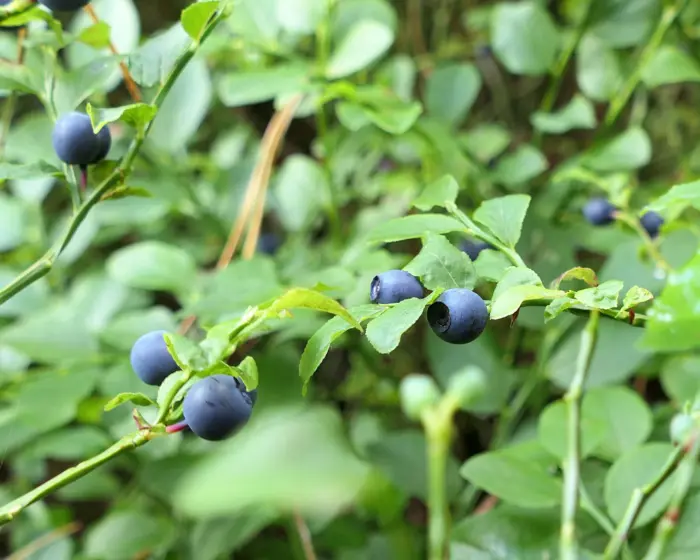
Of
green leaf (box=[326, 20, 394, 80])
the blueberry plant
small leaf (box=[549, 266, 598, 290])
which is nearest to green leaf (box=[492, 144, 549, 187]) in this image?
the blueberry plant

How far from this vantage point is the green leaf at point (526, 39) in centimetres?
93

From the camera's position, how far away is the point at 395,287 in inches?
16.6

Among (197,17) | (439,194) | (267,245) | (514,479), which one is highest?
(197,17)

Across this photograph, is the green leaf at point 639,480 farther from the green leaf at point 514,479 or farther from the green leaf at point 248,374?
the green leaf at point 248,374

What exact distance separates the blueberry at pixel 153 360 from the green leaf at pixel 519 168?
0.55 m

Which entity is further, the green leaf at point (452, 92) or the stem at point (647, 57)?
the green leaf at point (452, 92)

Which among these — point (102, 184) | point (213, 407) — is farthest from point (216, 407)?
point (102, 184)

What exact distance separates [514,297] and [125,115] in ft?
0.89

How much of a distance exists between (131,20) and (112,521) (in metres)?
0.57

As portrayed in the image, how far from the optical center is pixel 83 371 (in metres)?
0.78

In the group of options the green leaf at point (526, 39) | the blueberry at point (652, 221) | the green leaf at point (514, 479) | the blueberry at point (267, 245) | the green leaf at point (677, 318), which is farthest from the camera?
the blueberry at point (267, 245)

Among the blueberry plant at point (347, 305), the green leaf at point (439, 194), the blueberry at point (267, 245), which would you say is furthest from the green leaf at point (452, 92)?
the green leaf at point (439, 194)

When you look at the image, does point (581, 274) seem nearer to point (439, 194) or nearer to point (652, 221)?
point (439, 194)

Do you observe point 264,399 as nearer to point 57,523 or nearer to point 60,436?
point 60,436
